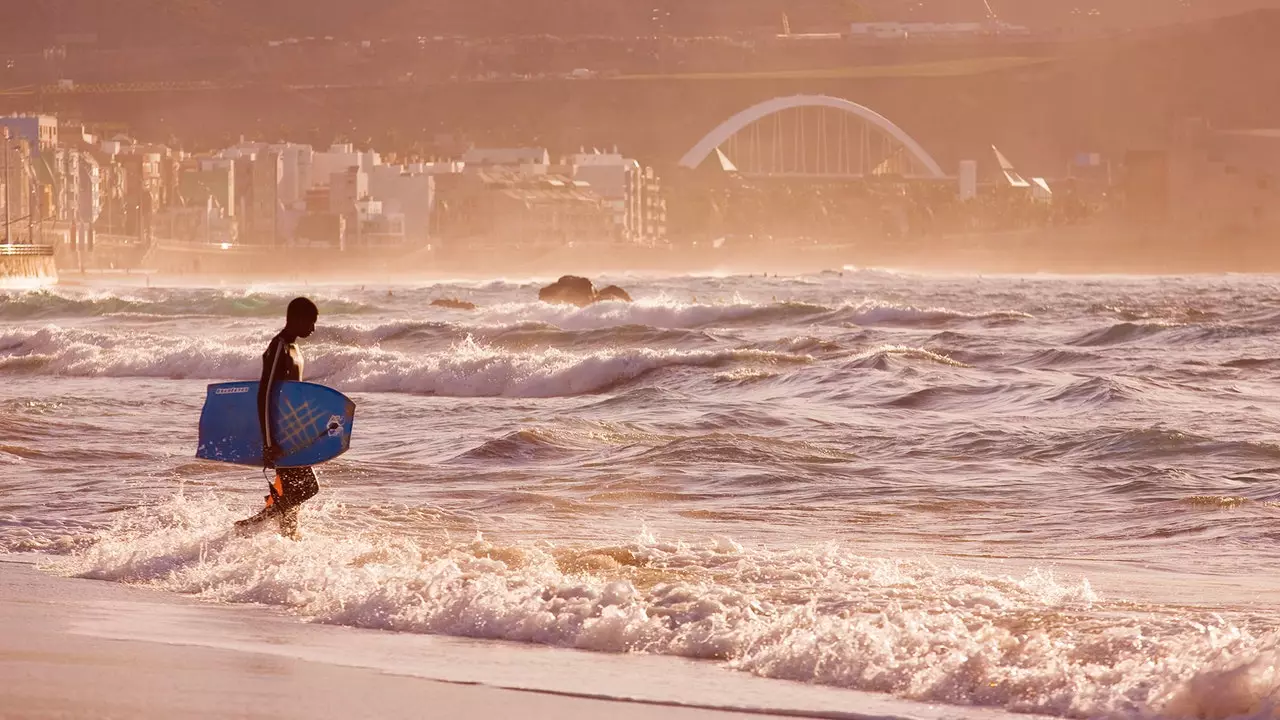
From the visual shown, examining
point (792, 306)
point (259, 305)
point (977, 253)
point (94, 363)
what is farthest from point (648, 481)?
point (977, 253)

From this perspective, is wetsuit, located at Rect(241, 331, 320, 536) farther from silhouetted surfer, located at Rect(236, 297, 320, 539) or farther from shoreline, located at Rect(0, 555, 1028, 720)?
shoreline, located at Rect(0, 555, 1028, 720)

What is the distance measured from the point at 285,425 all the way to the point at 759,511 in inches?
174

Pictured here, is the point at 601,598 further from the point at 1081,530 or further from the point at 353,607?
the point at 1081,530

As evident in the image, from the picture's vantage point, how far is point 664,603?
9.48 metres

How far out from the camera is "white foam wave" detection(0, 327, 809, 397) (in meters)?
28.8

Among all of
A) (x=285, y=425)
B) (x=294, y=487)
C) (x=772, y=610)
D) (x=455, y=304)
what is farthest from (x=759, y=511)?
(x=455, y=304)

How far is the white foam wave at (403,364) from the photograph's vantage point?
94.4 feet

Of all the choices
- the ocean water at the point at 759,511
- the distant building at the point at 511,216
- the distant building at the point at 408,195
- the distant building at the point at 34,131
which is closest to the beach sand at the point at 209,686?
the ocean water at the point at 759,511

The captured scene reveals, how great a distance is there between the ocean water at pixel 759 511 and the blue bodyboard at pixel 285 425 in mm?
625

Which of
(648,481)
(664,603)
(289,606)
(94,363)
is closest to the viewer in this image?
(664,603)

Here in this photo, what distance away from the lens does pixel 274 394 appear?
10648 mm

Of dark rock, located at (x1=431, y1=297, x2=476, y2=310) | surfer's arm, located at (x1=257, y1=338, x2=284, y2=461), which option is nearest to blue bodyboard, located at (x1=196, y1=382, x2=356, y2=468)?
surfer's arm, located at (x1=257, y1=338, x2=284, y2=461)

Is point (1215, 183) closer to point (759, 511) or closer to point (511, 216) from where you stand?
point (511, 216)

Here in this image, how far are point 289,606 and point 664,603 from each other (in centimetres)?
207
